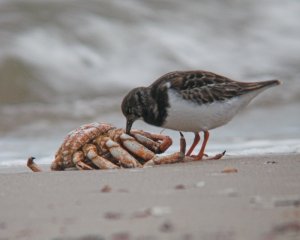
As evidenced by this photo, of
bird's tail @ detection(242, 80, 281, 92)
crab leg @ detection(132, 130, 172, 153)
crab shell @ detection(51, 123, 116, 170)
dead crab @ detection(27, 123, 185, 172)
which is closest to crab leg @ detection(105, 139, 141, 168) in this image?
dead crab @ detection(27, 123, 185, 172)

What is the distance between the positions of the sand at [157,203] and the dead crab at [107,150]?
13.4 inches

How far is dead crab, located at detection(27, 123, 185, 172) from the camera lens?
5.57m

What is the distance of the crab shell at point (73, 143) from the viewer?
18.6 feet

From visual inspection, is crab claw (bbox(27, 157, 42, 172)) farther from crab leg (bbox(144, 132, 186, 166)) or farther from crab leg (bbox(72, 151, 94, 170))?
crab leg (bbox(144, 132, 186, 166))

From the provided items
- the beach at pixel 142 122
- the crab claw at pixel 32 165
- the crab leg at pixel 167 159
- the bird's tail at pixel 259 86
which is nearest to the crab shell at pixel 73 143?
the crab claw at pixel 32 165

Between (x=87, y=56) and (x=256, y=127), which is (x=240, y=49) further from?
(x=256, y=127)

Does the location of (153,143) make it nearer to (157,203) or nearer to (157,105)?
(157,105)

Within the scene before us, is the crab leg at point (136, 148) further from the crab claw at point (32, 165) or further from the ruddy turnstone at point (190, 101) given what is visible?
the crab claw at point (32, 165)

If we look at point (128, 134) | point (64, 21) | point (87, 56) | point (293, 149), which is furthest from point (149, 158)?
point (64, 21)

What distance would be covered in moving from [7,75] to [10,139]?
2.77m

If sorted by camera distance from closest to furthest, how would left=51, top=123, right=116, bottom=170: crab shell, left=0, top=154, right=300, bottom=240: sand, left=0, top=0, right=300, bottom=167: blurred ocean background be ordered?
left=0, top=154, right=300, bottom=240: sand < left=51, top=123, right=116, bottom=170: crab shell < left=0, top=0, right=300, bottom=167: blurred ocean background

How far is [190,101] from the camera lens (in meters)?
5.76

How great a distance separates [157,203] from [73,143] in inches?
81.9

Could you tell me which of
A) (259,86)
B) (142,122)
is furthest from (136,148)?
(142,122)
